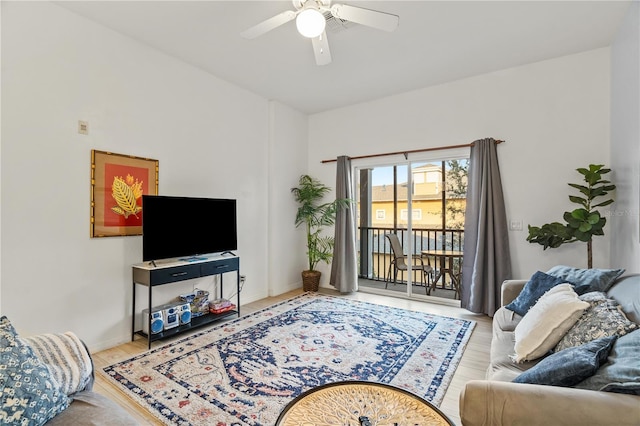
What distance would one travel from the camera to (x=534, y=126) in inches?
136

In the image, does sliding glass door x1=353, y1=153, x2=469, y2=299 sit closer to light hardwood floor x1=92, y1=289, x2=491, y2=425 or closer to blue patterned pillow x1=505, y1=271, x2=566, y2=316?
light hardwood floor x1=92, y1=289, x2=491, y2=425

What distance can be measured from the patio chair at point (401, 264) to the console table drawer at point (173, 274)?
2834mm

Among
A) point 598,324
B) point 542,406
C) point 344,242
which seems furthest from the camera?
point 344,242

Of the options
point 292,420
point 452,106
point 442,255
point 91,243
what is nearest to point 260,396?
point 292,420

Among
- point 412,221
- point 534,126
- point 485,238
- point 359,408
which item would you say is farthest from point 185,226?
point 534,126

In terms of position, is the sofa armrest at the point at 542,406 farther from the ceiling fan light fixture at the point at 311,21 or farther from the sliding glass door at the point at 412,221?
the sliding glass door at the point at 412,221

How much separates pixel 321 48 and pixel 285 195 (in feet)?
8.63

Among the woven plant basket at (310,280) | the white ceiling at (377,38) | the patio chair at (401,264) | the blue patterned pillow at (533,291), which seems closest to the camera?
the blue patterned pillow at (533,291)

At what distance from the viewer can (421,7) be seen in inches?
97.8

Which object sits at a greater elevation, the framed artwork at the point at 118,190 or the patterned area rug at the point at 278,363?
the framed artwork at the point at 118,190

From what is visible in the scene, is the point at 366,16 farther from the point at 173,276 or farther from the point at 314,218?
→ the point at 314,218

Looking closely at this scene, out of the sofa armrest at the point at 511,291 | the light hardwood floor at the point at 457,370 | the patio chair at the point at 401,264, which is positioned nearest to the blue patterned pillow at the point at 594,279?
the sofa armrest at the point at 511,291

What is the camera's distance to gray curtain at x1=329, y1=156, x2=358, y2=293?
4621mm

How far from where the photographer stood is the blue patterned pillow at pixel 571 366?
1.12 metres
